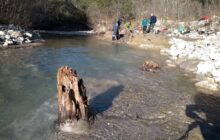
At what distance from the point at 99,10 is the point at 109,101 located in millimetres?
28194

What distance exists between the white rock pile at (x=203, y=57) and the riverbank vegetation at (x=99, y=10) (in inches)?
387

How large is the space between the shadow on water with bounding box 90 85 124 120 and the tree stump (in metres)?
0.85

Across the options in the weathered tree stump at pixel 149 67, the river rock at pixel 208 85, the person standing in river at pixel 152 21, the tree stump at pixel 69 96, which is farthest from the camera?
the person standing in river at pixel 152 21

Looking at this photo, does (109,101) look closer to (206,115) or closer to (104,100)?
(104,100)

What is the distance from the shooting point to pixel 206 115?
12312mm

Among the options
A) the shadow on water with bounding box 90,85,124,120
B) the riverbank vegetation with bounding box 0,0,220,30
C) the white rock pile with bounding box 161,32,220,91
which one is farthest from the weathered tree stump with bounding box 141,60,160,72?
the riverbank vegetation with bounding box 0,0,220,30

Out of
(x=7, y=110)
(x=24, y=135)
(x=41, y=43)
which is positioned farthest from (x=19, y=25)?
(x=24, y=135)

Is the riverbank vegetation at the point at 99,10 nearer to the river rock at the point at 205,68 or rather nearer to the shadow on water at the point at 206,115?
the river rock at the point at 205,68

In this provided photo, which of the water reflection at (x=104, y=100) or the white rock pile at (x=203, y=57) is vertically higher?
the white rock pile at (x=203, y=57)

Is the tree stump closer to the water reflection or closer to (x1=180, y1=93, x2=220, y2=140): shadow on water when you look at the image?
the water reflection

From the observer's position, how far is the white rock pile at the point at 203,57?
55.1 ft

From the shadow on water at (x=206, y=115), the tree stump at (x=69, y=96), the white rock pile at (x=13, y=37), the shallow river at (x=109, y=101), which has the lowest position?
the shadow on water at (x=206, y=115)

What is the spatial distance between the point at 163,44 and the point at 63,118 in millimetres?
19301

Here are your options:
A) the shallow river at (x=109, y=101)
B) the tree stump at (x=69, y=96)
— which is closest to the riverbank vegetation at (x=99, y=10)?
the shallow river at (x=109, y=101)
